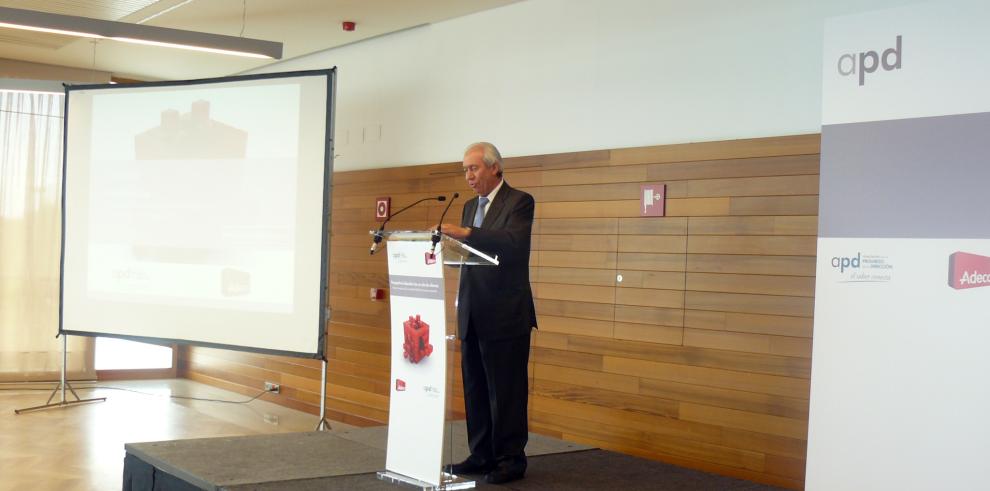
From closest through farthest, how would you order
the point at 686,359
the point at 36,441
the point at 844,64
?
the point at 844,64
the point at 686,359
the point at 36,441

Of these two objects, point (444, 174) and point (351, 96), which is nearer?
point (444, 174)

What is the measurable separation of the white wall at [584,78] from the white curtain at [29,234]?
3.02 m

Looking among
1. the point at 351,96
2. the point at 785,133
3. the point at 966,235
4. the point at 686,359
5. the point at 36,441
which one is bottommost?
the point at 36,441

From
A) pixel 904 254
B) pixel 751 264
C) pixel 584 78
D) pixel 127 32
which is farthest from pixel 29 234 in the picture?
pixel 904 254

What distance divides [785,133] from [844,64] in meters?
1.15

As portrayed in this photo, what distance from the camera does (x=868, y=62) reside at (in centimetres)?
345

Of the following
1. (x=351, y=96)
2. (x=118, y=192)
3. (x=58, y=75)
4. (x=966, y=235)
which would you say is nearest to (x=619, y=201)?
(x=966, y=235)

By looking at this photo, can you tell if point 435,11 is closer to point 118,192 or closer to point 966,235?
point 118,192

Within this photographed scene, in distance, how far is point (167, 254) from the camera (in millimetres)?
7074

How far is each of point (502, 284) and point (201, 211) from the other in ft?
11.6

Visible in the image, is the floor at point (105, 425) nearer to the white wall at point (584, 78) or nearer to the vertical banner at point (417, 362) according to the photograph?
the vertical banner at point (417, 362)

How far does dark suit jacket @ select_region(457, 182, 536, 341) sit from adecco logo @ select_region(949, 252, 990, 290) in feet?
5.45

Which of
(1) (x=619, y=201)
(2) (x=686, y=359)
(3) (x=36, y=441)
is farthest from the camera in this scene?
(3) (x=36, y=441)

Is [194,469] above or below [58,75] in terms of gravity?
below
